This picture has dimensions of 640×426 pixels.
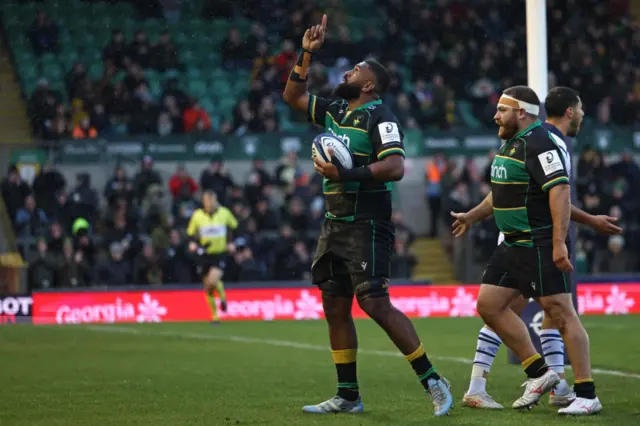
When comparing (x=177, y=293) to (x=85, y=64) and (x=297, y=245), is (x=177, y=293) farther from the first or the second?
(x=85, y=64)

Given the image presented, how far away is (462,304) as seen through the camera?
22.0m

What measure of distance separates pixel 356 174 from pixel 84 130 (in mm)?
18568

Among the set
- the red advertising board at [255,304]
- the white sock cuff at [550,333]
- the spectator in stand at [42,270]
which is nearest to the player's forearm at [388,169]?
the white sock cuff at [550,333]

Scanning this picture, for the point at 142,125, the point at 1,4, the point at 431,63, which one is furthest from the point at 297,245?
the point at 1,4

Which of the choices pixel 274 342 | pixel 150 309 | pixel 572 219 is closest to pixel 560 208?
pixel 572 219

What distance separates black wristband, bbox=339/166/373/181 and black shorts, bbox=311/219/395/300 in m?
0.41

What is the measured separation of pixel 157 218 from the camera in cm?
2417

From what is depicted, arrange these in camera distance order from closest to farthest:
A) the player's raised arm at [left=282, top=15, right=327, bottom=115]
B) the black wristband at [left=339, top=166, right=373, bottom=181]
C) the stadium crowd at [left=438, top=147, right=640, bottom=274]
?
the black wristband at [left=339, top=166, right=373, bottom=181] < the player's raised arm at [left=282, top=15, right=327, bottom=115] < the stadium crowd at [left=438, top=147, right=640, bottom=274]

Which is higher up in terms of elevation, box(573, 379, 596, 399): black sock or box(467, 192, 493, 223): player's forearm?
box(467, 192, 493, 223): player's forearm

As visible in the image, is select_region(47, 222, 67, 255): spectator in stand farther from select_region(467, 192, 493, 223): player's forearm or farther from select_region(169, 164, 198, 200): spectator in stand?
select_region(467, 192, 493, 223): player's forearm

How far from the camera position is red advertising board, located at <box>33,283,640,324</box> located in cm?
2158

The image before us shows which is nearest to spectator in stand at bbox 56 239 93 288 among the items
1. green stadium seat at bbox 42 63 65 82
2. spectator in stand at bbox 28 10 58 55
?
green stadium seat at bbox 42 63 65 82

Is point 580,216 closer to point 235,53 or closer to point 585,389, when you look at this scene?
point 585,389

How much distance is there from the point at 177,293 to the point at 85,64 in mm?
9145
